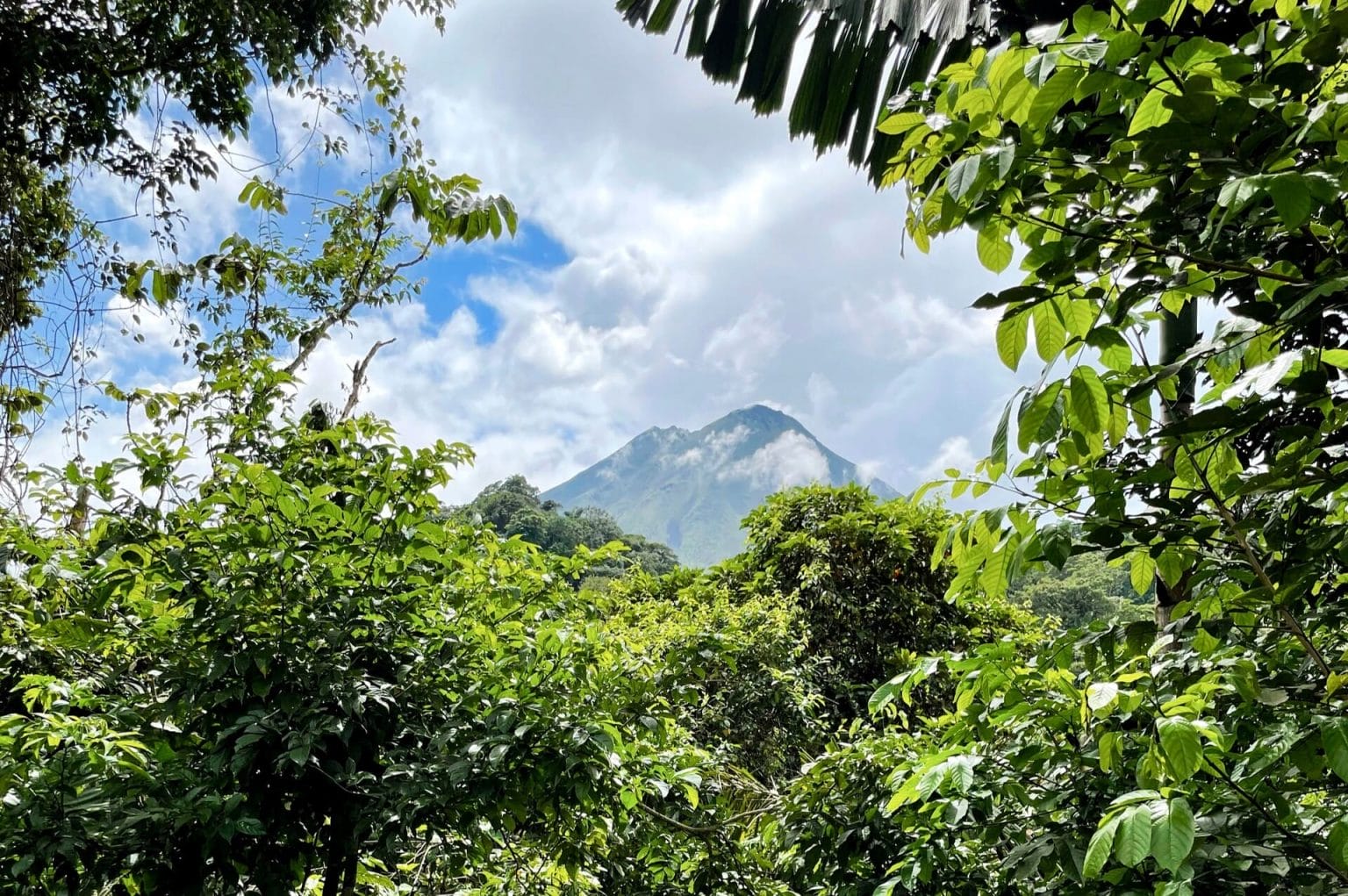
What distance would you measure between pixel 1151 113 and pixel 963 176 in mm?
247

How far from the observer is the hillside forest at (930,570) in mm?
1062

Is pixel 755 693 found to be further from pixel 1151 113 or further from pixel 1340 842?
pixel 1151 113

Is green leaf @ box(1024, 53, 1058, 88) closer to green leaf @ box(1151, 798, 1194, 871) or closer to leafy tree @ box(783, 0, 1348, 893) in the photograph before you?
leafy tree @ box(783, 0, 1348, 893)

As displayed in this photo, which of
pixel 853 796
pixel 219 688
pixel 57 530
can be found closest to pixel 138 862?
pixel 219 688

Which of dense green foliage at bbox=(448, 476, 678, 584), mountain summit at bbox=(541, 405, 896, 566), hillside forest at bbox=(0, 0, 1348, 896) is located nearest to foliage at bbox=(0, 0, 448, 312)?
hillside forest at bbox=(0, 0, 1348, 896)

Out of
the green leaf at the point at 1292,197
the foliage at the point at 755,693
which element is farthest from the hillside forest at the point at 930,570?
the foliage at the point at 755,693

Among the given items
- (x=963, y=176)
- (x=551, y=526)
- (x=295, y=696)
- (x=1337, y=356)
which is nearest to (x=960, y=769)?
(x=1337, y=356)

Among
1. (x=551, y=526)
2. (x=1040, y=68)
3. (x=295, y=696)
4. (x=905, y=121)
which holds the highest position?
(x=551, y=526)

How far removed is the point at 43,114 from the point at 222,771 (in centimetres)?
437

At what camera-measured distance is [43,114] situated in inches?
178

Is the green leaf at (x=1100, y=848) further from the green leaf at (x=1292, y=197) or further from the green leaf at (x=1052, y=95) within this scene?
the green leaf at (x=1052, y=95)

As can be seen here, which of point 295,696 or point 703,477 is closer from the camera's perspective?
point 295,696

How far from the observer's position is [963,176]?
99 cm

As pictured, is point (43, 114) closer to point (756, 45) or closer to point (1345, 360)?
point (756, 45)
